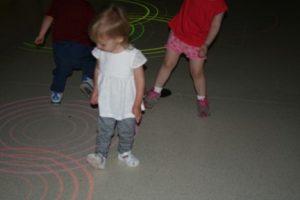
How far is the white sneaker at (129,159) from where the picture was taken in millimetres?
1994

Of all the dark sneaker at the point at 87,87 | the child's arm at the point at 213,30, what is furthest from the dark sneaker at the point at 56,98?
the child's arm at the point at 213,30

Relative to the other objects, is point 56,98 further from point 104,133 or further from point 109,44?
point 109,44

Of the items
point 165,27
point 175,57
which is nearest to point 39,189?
point 175,57

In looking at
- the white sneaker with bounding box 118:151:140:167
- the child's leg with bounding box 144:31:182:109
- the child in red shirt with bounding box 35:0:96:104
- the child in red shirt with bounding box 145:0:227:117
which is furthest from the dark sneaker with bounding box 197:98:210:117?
the child in red shirt with bounding box 35:0:96:104

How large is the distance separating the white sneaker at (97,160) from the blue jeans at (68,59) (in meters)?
0.71

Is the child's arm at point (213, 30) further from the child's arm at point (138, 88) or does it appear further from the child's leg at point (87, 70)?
the child's leg at point (87, 70)

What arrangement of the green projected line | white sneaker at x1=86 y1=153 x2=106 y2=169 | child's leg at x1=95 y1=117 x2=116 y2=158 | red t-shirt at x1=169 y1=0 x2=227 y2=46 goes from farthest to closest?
1. the green projected line
2. red t-shirt at x1=169 y1=0 x2=227 y2=46
3. white sneaker at x1=86 y1=153 x2=106 y2=169
4. child's leg at x1=95 y1=117 x2=116 y2=158

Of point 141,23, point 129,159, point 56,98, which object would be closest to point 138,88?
point 129,159

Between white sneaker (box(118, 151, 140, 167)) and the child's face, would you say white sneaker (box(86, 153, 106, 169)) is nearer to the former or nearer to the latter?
white sneaker (box(118, 151, 140, 167))

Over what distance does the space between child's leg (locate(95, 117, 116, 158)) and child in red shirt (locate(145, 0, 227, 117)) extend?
2.31 feet

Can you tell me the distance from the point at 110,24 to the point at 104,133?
1.89 ft

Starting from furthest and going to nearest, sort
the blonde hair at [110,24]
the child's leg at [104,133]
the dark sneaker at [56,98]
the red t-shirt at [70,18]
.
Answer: the dark sneaker at [56,98], the red t-shirt at [70,18], the child's leg at [104,133], the blonde hair at [110,24]

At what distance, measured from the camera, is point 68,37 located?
2354 mm

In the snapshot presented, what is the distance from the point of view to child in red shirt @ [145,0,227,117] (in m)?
2.12
